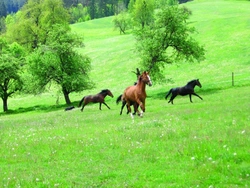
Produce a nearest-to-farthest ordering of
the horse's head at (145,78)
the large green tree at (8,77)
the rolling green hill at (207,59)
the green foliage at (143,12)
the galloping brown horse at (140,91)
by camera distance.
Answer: the horse's head at (145,78) < the galloping brown horse at (140,91) < the large green tree at (8,77) < the rolling green hill at (207,59) < the green foliage at (143,12)

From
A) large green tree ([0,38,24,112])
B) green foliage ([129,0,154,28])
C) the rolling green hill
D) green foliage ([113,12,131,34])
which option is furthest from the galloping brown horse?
green foliage ([113,12,131,34])

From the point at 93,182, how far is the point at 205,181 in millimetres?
3257

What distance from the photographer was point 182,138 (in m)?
13.8

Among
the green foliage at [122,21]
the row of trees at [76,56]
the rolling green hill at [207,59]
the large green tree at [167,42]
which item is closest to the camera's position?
the large green tree at [167,42]

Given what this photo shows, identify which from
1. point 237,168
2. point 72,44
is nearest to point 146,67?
point 72,44

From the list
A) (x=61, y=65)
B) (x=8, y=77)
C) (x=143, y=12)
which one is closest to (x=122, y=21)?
(x=143, y=12)

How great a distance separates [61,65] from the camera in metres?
56.2

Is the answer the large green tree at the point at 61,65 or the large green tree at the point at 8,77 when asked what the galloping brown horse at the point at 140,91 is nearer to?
the large green tree at the point at 61,65

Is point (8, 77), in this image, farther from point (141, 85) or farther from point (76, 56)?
point (141, 85)

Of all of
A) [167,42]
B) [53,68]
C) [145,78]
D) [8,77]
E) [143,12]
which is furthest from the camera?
[143,12]

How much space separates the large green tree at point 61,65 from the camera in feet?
177

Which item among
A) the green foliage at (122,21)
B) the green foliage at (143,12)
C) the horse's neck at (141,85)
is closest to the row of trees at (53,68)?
the horse's neck at (141,85)

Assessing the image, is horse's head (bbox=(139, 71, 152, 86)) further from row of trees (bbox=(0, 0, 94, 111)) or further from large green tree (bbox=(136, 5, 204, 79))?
row of trees (bbox=(0, 0, 94, 111))

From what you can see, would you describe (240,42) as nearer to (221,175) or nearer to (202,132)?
(202,132)
